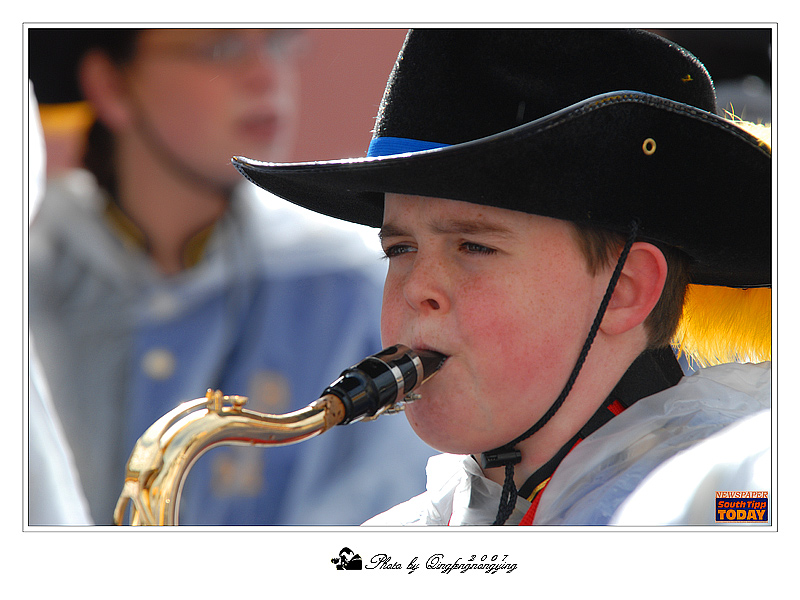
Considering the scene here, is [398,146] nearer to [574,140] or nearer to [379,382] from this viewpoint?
[574,140]

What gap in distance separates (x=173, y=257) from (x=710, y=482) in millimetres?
2540

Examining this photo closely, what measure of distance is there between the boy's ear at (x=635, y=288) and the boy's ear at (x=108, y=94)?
83.3 inches

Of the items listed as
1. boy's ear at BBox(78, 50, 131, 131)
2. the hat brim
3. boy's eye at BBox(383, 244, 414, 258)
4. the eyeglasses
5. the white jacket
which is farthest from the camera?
boy's ear at BBox(78, 50, 131, 131)

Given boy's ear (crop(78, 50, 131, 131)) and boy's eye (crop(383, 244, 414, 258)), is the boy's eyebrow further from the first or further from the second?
boy's ear (crop(78, 50, 131, 131))

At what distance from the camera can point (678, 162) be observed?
1.33m

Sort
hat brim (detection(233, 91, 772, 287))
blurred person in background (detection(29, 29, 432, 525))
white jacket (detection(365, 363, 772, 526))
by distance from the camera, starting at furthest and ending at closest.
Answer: blurred person in background (detection(29, 29, 432, 525)) < hat brim (detection(233, 91, 772, 287)) < white jacket (detection(365, 363, 772, 526))

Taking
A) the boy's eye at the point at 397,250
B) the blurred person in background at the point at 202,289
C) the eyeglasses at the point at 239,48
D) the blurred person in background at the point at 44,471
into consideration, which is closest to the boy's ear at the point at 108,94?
the blurred person in background at the point at 202,289

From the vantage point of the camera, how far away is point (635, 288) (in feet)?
4.66

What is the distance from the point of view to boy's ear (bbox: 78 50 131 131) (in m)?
2.76

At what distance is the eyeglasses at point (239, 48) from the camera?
6.88 feet

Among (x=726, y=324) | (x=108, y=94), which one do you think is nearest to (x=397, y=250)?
(x=726, y=324)
